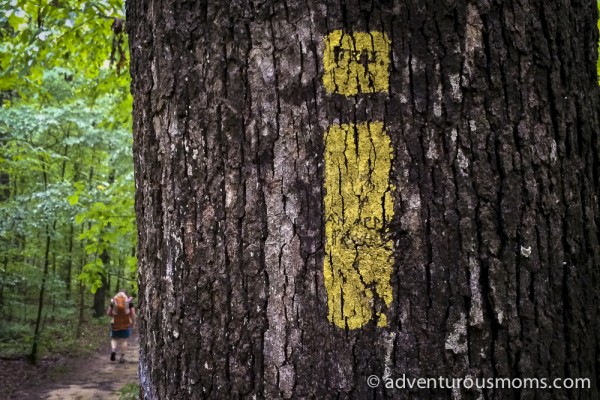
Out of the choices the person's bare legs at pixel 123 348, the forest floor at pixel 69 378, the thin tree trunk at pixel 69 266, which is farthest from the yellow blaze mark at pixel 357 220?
the thin tree trunk at pixel 69 266

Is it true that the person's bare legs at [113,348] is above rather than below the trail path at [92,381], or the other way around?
above

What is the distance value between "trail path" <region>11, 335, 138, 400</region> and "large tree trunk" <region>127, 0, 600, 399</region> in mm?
10236

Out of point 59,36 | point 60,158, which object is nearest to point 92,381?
point 60,158

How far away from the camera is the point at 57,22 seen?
15.9ft

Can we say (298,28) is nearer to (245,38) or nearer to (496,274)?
(245,38)

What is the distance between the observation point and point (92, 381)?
444 inches

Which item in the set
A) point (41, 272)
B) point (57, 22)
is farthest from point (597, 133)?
point (41, 272)

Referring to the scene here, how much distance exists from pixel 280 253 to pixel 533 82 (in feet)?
2.38

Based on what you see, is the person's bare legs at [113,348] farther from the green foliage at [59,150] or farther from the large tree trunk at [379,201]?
the large tree trunk at [379,201]

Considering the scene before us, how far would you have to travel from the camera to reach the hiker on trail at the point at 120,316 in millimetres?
11516

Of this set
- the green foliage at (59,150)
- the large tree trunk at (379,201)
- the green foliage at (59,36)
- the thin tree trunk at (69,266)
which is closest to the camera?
the large tree trunk at (379,201)

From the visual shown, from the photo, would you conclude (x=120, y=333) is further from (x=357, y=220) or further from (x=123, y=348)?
(x=357, y=220)

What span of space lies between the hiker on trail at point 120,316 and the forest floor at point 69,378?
65 cm

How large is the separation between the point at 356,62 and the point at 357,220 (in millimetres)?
365
